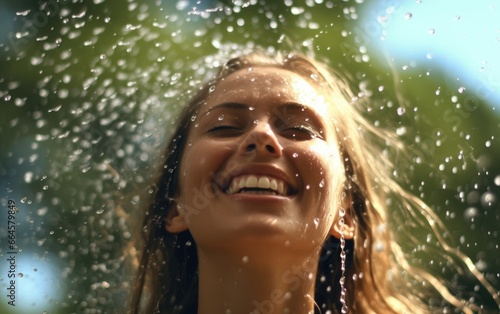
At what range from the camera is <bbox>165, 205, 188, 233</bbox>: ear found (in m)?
2.33

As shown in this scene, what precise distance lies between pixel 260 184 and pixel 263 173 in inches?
1.4

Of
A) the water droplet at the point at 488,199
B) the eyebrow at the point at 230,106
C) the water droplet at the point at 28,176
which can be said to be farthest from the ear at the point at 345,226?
the water droplet at the point at 488,199

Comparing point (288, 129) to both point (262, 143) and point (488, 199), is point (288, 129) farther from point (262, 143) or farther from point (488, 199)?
point (488, 199)

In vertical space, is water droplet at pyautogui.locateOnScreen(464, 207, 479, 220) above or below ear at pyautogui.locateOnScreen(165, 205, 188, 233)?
below

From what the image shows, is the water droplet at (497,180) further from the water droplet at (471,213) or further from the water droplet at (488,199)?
the water droplet at (471,213)

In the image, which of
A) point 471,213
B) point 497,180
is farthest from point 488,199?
point 497,180

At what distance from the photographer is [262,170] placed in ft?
6.72

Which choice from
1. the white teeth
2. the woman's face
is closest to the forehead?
the woman's face

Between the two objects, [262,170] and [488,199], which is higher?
[262,170]

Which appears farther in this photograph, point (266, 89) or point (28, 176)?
point (28, 176)

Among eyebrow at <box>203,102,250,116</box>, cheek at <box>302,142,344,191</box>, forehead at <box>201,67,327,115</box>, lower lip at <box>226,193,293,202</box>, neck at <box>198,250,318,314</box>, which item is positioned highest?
forehead at <box>201,67,327,115</box>

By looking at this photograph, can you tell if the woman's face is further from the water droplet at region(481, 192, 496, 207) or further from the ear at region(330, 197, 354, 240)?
the water droplet at region(481, 192, 496, 207)

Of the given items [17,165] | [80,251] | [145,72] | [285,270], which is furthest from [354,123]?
[145,72]

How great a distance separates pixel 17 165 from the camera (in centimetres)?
475
